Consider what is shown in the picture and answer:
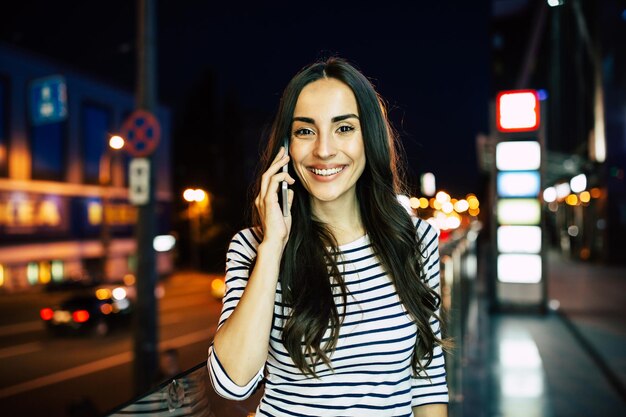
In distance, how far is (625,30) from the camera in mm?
18938

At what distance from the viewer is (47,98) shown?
11219 millimetres

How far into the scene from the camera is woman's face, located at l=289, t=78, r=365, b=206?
167cm

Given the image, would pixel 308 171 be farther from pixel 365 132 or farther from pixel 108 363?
pixel 108 363

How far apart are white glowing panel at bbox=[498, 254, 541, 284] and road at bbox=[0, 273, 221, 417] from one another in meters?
6.74

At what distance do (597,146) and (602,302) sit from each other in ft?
38.0

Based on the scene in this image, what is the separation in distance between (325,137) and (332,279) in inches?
16.6

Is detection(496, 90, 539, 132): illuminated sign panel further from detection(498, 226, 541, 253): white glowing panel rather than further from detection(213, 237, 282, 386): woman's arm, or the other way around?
detection(213, 237, 282, 386): woman's arm

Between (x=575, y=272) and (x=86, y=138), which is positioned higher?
(x=86, y=138)

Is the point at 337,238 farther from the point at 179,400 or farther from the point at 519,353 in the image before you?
the point at 519,353

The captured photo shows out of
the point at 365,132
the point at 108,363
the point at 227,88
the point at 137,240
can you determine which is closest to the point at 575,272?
the point at 108,363

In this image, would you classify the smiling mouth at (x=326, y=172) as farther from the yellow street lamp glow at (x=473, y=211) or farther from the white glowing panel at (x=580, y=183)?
the yellow street lamp glow at (x=473, y=211)

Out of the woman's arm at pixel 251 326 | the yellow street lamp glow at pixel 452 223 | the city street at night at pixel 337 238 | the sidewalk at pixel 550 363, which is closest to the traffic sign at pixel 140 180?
the city street at night at pixel 337 238

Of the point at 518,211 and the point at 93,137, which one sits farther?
the point at 93,137

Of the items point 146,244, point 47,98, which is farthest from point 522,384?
point 47,98
